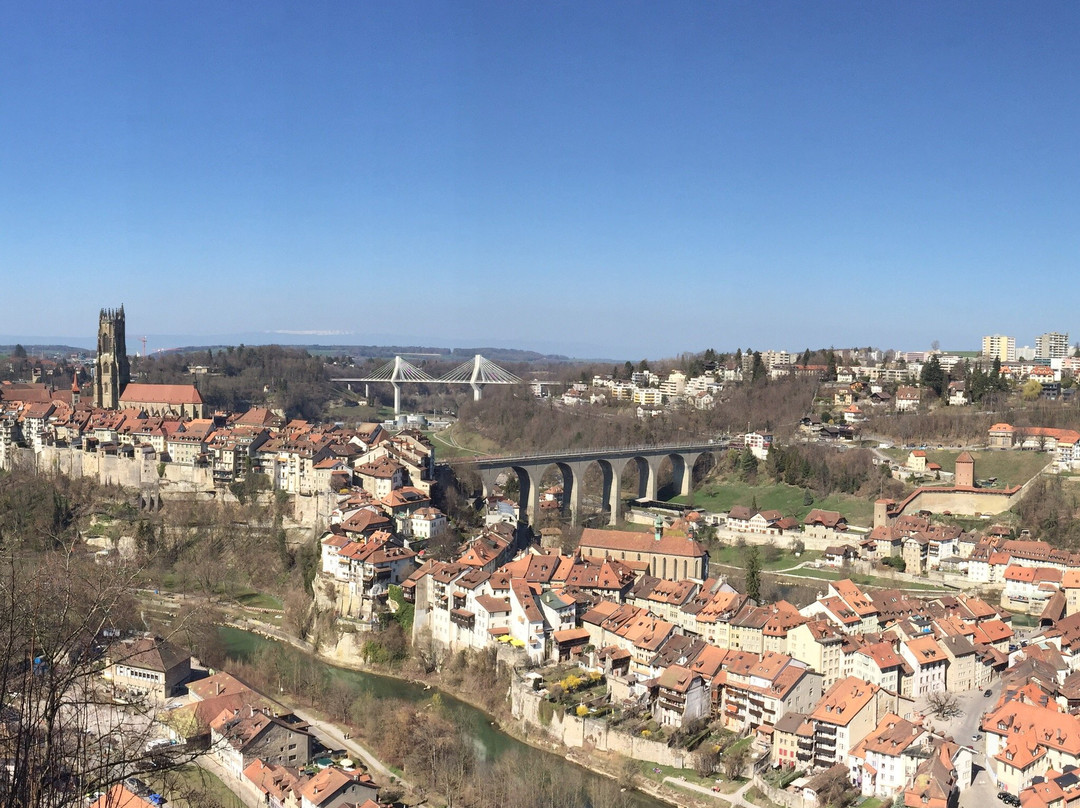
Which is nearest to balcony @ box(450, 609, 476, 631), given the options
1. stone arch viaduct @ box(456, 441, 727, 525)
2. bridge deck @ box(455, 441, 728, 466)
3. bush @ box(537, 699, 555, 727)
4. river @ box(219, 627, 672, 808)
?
river @ box(219, 627, 672, 808)

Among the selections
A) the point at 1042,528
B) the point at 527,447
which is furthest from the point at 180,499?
the point at 1042,528

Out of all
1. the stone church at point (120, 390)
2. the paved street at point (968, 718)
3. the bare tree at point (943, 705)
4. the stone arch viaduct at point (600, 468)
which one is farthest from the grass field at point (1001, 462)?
the stone church at point (120, 390)

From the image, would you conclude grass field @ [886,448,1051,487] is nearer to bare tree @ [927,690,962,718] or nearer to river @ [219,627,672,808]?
bare tree @ [927,690,962,718]

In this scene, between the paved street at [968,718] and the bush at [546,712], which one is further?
the bush at [546,712]

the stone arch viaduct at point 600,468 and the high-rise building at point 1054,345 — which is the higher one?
the high-rise building at point 1054,345

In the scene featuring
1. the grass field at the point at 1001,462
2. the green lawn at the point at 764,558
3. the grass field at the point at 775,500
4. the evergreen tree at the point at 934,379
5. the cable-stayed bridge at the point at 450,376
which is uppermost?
the evergreen tree at the point at 934,379

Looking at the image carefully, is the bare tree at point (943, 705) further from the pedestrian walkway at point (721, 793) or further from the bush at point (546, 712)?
the bush at point (546, 712)

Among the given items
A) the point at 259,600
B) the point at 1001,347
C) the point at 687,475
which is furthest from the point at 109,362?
the point at 1001,347
